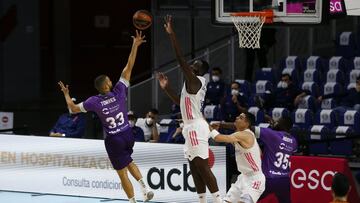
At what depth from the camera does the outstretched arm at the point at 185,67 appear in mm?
12422

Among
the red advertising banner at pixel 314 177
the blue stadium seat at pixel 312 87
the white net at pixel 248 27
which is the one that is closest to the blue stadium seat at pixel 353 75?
the blue stadium seat at pixel 312 87

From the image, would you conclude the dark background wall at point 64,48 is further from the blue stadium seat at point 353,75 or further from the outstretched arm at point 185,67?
the outstretched arm at point 185,67

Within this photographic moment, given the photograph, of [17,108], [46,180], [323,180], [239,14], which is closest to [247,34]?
[239,14]

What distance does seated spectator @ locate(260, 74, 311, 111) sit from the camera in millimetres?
19500

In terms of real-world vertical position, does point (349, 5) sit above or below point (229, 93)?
above

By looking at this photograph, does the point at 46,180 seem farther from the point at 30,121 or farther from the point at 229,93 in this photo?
the point at 30,121

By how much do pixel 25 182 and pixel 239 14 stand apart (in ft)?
15.4

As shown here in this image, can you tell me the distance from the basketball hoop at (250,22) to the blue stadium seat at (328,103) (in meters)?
5.33

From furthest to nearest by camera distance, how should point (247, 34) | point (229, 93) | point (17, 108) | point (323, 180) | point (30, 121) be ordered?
point (17, 108), point (30, 121), point (229, 93), point (247, 34), point (323, 180)

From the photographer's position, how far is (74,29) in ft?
101

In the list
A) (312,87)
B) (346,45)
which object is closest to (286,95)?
(312,87)

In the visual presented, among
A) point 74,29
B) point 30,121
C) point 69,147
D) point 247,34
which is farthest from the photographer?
point 74,29

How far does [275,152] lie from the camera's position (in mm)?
12648

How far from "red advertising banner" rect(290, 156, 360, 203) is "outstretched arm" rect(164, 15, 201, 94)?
184 centimetres
